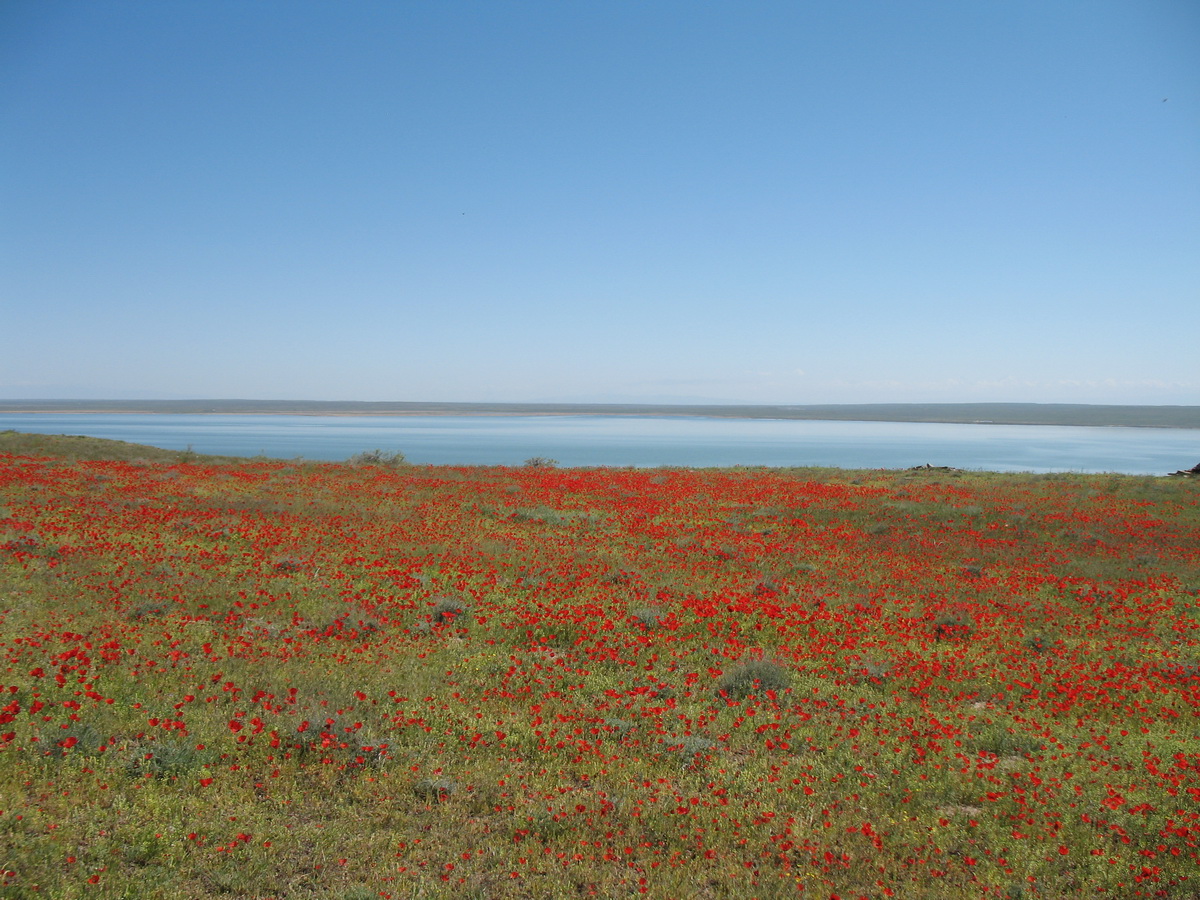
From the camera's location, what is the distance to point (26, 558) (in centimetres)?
1391

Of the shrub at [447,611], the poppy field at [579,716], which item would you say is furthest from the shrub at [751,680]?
the shrub at [447,611]

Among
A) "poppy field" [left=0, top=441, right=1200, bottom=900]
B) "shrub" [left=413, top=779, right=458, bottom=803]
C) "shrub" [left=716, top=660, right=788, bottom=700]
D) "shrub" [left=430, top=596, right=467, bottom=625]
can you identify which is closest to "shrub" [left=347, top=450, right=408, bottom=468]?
"poppy field" [left=0, top=441, right=1200, bottom=900]

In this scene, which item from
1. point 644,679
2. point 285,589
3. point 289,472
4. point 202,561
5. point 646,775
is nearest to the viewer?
point 646,775

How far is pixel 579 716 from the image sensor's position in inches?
335

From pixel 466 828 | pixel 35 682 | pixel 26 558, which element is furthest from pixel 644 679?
pixel 26 558

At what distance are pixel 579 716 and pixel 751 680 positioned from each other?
2.67 metres

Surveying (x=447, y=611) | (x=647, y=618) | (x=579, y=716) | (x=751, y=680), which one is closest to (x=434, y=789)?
(x=579, y=716)

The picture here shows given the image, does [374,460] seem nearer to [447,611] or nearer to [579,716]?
[447,611]

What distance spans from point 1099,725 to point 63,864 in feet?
35.7

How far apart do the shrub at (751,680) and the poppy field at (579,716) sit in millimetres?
57

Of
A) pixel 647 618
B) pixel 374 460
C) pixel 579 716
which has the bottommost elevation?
pixel 579 716

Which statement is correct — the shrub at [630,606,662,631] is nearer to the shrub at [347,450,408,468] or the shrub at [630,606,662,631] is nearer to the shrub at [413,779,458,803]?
the shrub at [413,779,458,803]

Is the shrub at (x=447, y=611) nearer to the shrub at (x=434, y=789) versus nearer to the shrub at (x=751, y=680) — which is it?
the shrub at (x=751, y=680)

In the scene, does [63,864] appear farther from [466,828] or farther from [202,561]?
[202,561]
